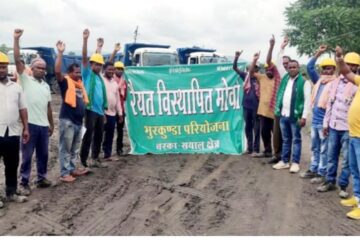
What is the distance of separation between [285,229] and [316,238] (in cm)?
41

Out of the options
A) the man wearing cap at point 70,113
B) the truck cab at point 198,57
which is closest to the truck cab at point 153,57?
the truck cab at point 198,57

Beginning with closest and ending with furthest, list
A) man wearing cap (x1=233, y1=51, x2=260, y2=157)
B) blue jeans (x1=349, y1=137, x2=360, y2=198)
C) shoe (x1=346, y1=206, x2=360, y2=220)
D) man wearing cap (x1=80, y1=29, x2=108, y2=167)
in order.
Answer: shoe (x1=346, y1=206, x2=360, y2=220) → blue jeans (x1=349, y1=137, x2=360, y2=198) → man wearing cap (x1=80, y1=29, x2=108, y2=167) → man wearing cap (x1=233, y1=51, x2=260, y2=157)

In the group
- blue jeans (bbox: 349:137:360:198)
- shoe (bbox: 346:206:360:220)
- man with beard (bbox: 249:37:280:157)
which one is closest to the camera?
shoe (bbox: 346:206:360:220)

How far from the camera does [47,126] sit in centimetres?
616

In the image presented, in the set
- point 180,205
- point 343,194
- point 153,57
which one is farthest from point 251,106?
point 153,57

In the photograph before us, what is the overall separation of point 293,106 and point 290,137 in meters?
0.63

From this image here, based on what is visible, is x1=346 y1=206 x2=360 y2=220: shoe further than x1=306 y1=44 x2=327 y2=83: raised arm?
No

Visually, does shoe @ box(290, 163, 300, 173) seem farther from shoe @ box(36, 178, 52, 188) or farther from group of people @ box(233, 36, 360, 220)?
shoe @ box(36, 178, 52, 188)

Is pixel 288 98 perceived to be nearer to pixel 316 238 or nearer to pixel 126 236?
pixel 316 238

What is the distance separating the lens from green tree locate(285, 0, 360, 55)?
28016mm

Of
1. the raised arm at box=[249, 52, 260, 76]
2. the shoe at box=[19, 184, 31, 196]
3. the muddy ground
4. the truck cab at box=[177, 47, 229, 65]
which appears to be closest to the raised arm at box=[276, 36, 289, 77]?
the raised arm at box=[249, 52, 260, 76]

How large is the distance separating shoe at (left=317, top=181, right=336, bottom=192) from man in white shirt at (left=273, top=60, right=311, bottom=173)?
1.06 metres

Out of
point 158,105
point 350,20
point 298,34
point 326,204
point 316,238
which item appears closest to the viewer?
point 316,238

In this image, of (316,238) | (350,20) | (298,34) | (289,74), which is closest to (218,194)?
(316,238)
